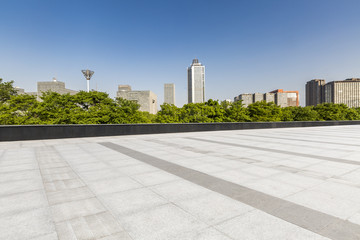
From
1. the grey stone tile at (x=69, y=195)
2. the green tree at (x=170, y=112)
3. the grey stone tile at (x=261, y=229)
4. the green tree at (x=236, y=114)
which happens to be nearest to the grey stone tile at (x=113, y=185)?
the grey stone tile at (x=69, y=195)

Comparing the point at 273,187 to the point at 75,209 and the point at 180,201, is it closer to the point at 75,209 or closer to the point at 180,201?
the point at 180,201

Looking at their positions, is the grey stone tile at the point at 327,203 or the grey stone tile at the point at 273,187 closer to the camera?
the grey stone tile at the point at 327,203

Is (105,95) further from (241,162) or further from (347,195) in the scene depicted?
(347,195)

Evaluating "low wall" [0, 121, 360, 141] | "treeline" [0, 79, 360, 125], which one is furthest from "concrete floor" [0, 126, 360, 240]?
"treeline" [0, 79, 360, 125]

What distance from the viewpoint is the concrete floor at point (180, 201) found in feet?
8.92

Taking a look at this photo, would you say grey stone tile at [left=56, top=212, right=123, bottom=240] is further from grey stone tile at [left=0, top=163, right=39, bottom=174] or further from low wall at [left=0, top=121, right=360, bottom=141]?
low wall at [left=0, top=121, right=360, bottom=141]

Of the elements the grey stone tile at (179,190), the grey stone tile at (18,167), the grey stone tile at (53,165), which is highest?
the grey stone tile at (18,167)

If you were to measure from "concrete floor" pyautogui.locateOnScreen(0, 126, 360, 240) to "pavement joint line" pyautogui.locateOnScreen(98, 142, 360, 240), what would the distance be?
0.01 metres

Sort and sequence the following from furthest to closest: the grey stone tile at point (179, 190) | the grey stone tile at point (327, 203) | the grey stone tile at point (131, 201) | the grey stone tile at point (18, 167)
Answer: the grey stone tile at point (18, 167)
the grey stone tile at point (179, 190)
the grey stone tile at point (131, 201)
the grey stone tile at point (327, 203)

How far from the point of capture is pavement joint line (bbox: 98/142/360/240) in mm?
2713

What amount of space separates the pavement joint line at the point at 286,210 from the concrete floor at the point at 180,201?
0.01 m

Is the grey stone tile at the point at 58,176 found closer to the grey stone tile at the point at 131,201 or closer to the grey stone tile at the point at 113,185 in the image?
the grey stone tile at the point at 113,185

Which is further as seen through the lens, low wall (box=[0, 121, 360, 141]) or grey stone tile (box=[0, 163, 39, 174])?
low wall (box=[0, 121, 360, 141])

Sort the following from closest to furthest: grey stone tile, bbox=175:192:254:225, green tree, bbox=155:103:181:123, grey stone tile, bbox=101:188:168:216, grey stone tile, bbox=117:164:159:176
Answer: grey stone tile, bbox=175:192:254:225 < grey stone tile, bbox=101:188:168:216 < grey stone tile, bbox=117:164:159:176 < green tree, bbox=155:103:181:123
